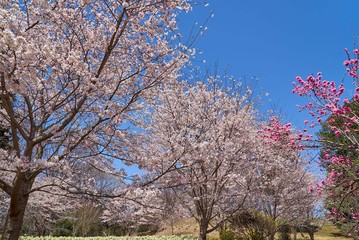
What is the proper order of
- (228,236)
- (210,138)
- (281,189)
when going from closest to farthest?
1. (210,138)
2. (281,189)
3. (228,236)

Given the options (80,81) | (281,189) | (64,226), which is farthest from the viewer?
(64,226)

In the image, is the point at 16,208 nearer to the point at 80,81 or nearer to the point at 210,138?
the point at 80,81

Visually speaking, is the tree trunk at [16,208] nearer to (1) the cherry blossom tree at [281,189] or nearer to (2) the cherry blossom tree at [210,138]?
(2) the cherry blossom tree at [210,138]

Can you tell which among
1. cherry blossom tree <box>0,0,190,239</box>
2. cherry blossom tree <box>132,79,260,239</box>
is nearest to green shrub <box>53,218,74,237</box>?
cherry blossom tree <box>132,79,260,239</box>

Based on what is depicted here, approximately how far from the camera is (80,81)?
4938 millimetres

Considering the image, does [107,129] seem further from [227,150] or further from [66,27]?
[227,150]

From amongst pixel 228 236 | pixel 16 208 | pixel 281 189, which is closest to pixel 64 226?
pixel 228 236

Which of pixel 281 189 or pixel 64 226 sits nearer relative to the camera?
pixel 281 189

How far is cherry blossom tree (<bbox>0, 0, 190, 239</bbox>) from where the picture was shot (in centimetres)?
481

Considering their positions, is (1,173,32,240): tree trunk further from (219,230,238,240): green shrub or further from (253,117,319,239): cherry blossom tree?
(219,230,238,240): green shrub

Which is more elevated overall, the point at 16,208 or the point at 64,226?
the point at 64,226

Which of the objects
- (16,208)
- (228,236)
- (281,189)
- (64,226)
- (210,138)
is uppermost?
(210,138)

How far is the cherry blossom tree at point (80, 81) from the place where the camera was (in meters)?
4.81

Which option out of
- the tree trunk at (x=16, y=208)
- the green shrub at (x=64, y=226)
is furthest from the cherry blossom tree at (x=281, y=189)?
the green shrub at (x=64, y=226)
